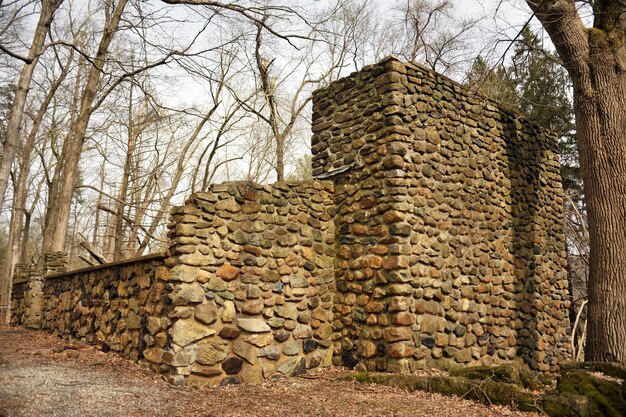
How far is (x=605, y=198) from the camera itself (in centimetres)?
754

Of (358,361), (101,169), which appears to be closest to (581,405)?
(358,361)

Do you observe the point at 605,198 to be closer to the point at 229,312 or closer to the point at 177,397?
the point at 229,312

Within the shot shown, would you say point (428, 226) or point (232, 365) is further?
point (428, 226)

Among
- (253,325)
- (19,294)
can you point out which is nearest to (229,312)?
(253,325)

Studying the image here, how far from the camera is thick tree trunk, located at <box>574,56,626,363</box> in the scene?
7195mm

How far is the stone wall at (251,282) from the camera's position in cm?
550

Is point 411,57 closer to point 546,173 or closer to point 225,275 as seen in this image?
point 546,173

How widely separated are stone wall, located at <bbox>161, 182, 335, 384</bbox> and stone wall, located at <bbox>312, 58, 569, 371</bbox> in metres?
0.38

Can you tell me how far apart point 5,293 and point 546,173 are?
1562 cm

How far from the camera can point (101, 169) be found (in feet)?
73.8

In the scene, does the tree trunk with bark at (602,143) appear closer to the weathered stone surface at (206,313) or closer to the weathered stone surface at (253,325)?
the weathered stone surface at (253,325)

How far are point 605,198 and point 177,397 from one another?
267 inches

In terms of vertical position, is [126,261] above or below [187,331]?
above

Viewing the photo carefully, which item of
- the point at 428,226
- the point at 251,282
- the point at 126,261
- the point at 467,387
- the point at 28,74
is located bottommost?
the point at 467,387
